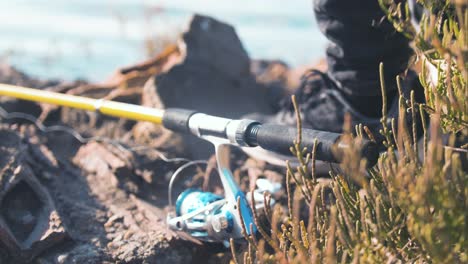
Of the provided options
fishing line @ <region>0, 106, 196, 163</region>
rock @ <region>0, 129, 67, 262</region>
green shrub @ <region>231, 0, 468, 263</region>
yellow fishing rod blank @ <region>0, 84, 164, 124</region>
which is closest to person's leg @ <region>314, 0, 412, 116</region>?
green shrub @ <region>231, 0, 468, 263</region>

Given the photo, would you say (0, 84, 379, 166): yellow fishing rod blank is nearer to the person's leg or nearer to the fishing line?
the fishing line

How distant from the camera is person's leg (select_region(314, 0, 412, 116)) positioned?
3074 mm

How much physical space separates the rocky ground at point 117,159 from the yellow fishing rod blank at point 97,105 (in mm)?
252

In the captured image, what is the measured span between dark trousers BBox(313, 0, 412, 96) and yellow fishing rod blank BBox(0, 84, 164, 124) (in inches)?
37.7

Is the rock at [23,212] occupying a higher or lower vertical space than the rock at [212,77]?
lower

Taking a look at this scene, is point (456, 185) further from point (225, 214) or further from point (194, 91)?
point (194, 91)

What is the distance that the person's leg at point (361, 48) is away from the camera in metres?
3.07

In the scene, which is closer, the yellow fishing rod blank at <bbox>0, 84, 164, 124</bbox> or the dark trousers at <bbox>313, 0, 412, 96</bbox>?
the dark trousers at <bbox>313, 0, 412, 96</bbox>

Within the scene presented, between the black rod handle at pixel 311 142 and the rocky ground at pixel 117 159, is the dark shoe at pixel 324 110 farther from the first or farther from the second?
the black rod handle at pixel 311 142

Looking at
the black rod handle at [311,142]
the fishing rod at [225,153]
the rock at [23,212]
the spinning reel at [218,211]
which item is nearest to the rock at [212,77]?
the fishing rod at [225,153]

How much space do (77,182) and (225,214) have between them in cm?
127

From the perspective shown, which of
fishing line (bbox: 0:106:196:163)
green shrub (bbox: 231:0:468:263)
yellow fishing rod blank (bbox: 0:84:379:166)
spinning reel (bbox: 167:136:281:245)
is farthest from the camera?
fishing line (bbox: 0:106:196:163)

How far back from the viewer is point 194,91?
15.1ft

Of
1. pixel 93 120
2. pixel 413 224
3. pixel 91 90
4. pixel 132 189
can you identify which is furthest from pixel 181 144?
pixel 413 224
